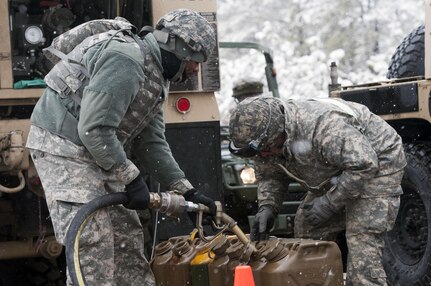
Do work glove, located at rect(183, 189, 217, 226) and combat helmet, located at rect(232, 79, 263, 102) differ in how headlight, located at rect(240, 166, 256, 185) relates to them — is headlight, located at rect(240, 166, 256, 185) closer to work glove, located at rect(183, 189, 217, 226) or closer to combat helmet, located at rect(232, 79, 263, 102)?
combat helmet, located at rect(232, 79, 263, 102)

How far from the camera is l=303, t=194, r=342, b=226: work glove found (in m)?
5.77

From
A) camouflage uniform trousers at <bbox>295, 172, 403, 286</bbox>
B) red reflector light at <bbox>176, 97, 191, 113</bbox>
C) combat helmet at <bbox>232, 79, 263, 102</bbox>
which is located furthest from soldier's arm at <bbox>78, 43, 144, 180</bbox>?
combat helmet at <bbox>232, 79, 263, 102</bbox>

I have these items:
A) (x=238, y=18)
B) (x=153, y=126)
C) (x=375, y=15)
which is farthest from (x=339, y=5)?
(x=153, y=126)

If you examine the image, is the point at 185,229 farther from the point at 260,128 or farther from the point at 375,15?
the point at 375,15

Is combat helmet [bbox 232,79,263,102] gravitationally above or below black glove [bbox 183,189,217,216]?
above

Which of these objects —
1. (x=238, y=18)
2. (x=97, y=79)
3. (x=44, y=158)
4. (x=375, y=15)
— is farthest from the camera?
(x=238, y=18)

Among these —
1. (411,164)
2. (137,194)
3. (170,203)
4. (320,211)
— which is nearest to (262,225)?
(320,211)

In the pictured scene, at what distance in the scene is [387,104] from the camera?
7484mm

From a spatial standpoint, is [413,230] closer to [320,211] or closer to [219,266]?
[320,211]

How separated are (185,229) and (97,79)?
7.73 ft

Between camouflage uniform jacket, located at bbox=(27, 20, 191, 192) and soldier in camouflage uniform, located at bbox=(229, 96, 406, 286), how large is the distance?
0.52 m

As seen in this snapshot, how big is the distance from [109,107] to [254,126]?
1038 millimetres

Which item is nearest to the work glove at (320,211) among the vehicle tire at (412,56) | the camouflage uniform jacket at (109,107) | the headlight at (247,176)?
the camouflage uniform jacket at (109,107)

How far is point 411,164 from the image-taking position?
7.28 meters
